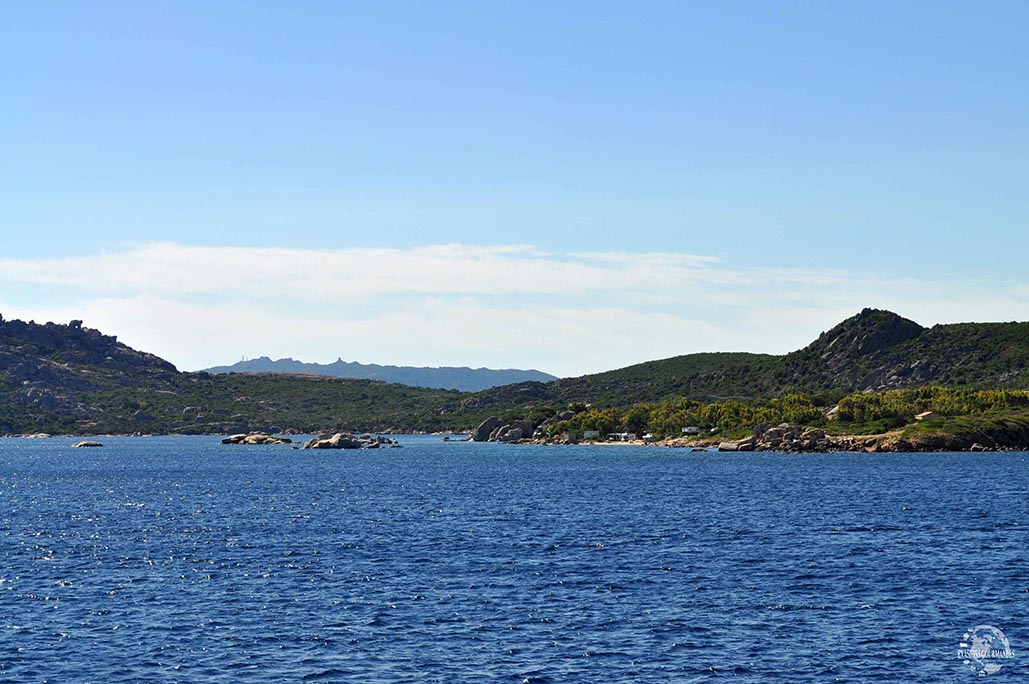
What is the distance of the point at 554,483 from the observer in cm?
14212

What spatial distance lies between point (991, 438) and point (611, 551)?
150 m

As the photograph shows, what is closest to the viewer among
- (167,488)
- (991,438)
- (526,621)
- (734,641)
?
(734,641)

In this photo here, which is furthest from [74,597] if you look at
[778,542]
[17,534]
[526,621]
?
[778,542]

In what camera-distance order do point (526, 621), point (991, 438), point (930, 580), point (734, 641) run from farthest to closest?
point (991, 438), point (930, 580), point (526, 621), point (734, 641)

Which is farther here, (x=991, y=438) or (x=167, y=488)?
(x=991, y=438)

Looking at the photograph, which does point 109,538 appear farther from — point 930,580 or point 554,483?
point 554,483

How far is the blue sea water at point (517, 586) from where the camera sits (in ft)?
142

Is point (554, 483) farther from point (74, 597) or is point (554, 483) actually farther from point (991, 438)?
point (991, 438)

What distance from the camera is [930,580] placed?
60.9 metres

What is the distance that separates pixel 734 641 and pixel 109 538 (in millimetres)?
55842

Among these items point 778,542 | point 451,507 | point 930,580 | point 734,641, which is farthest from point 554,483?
point 734,641

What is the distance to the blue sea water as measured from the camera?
4328cm

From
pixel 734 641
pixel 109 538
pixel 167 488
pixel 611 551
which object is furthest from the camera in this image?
pixel 167 488

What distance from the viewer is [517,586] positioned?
60.1m
